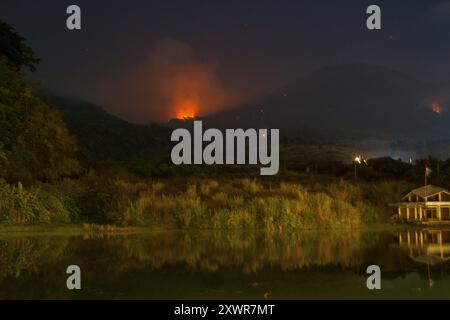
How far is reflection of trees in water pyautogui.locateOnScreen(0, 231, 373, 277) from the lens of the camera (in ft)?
41.7

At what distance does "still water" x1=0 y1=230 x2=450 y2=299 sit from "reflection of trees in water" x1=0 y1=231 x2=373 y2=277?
0.08 feet

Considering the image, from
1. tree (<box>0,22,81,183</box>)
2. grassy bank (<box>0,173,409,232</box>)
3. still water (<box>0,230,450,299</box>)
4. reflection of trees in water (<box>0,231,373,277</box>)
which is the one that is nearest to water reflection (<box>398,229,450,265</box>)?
still water (<box>0,230,450,299</box>)

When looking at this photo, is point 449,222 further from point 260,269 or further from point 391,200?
point 260,269

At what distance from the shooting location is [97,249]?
51.1ft

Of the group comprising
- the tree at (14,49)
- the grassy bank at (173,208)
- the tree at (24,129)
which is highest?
the tree at (14,49)

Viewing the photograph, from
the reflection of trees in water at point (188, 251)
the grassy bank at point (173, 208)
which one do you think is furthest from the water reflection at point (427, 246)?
the grassy bank at point (173, 208)

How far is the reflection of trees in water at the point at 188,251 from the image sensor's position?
41.7ft

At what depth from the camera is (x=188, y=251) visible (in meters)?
15.4

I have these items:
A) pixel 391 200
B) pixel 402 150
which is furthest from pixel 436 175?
pixel 402 150

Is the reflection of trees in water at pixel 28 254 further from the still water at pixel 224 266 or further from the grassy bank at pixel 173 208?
the grassy bank at pixel 173 208

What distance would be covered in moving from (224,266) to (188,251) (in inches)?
117

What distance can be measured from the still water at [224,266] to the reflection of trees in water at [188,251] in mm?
25

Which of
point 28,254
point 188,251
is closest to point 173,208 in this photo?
point 188,251

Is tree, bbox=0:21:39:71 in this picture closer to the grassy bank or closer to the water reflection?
the grassy bank
